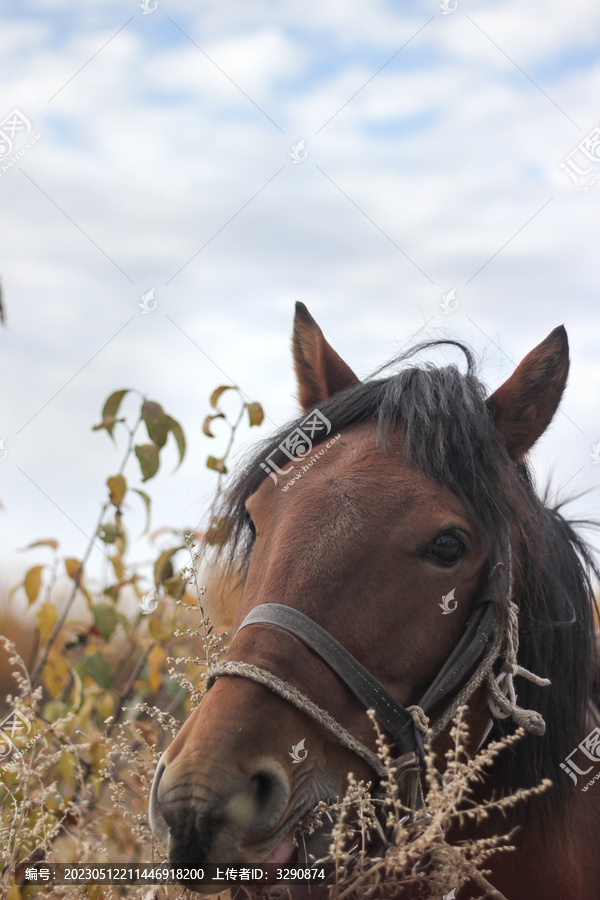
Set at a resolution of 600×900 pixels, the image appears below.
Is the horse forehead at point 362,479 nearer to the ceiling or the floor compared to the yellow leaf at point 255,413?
nearer to the floor

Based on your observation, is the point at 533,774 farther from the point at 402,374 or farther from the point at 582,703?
the point at 402,374

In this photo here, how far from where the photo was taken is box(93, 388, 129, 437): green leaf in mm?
3990

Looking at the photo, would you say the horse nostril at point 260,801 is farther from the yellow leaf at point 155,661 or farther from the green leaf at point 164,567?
the yellow leaf at point 155,661

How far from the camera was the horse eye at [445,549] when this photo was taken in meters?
2.31

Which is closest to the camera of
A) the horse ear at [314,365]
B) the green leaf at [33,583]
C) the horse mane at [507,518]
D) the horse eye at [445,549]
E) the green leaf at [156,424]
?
the horse eye at [445,549]

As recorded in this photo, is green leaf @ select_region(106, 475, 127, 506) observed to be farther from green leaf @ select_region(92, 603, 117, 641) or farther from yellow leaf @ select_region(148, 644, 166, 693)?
yellow leaf @ select_region(148, 644, 166, 693)

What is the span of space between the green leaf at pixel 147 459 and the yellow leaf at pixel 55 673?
145 centimetres

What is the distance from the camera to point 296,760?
1.93 meters

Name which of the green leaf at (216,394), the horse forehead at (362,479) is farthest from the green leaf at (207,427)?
the horse forehead at (362,479)

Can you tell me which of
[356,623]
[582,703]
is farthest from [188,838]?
[582,703]

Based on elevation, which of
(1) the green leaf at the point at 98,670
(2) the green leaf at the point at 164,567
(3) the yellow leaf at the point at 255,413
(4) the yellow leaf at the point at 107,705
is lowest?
(4) the yellow leaf at the point at 107,705

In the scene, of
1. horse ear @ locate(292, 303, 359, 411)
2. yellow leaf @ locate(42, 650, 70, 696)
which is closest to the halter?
horse ear @ locate(292, 303, 359, 411)

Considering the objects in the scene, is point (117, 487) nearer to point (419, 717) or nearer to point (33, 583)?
point (33, 583)

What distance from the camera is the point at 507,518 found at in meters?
2.54
